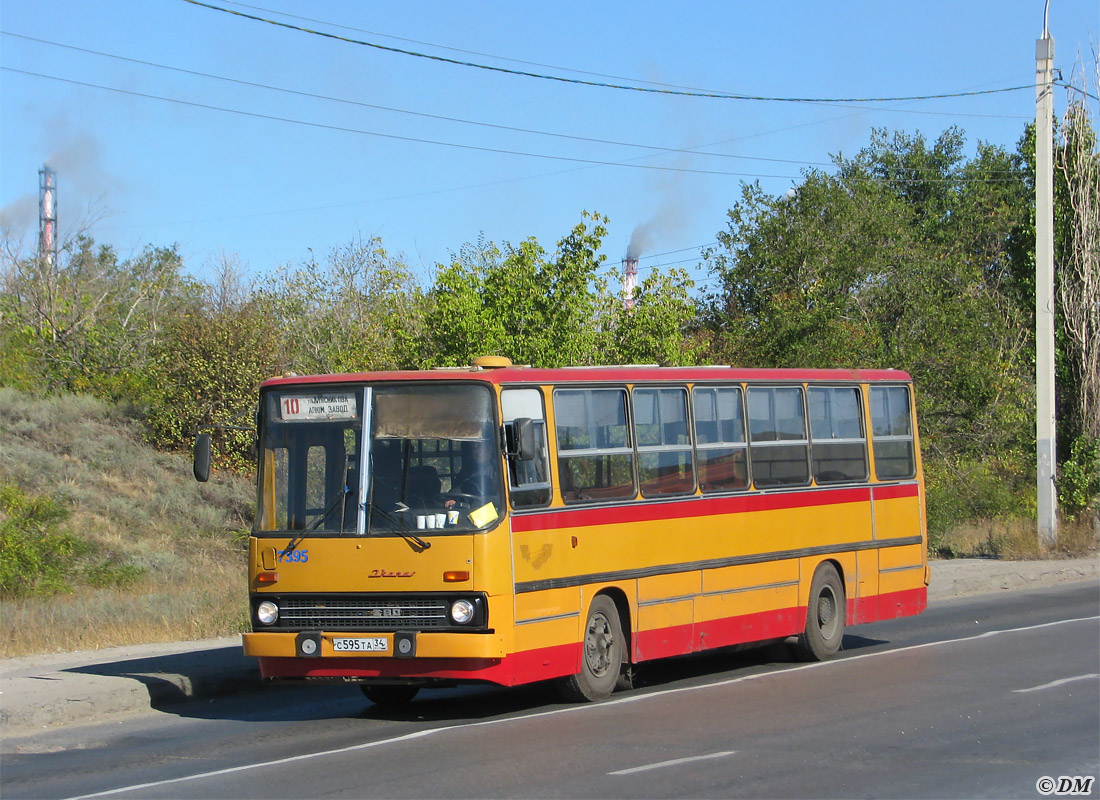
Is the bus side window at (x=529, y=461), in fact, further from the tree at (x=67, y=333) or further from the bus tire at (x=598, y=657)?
the tree at (x=67, y=333)

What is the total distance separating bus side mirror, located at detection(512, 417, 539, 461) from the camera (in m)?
9.99

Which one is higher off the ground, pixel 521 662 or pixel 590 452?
pixel 590 452

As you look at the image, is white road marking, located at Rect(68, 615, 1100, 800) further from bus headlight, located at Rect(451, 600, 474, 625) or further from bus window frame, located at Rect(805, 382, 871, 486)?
bus window frame, located at Rect(805, 382, 871, 486)

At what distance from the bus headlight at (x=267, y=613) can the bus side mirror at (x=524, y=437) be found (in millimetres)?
2335

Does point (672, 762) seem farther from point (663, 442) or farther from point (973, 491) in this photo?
point (973, 491)

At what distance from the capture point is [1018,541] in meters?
25.2

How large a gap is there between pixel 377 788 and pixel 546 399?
4108 millimetres

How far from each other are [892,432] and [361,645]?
311 inches

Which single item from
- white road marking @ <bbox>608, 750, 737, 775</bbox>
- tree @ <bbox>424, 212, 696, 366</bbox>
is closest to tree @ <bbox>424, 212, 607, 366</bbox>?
tree @ <bbox>424, 212, 696, 366</bbox>

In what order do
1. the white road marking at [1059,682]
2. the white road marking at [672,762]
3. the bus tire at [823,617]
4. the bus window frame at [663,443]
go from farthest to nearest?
the bus tire at [823,617] → the bus window frame at [663,443] → the white road marking at [1059,682] → the white road marking at [672,762]

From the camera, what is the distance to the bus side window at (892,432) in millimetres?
15125

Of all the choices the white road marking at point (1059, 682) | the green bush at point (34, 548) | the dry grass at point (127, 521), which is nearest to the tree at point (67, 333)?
the dry grass at point (127, 521)

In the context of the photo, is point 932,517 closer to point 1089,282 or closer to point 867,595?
point 1089,282

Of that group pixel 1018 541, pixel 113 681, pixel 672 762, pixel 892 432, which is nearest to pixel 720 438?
pixel 892 432
